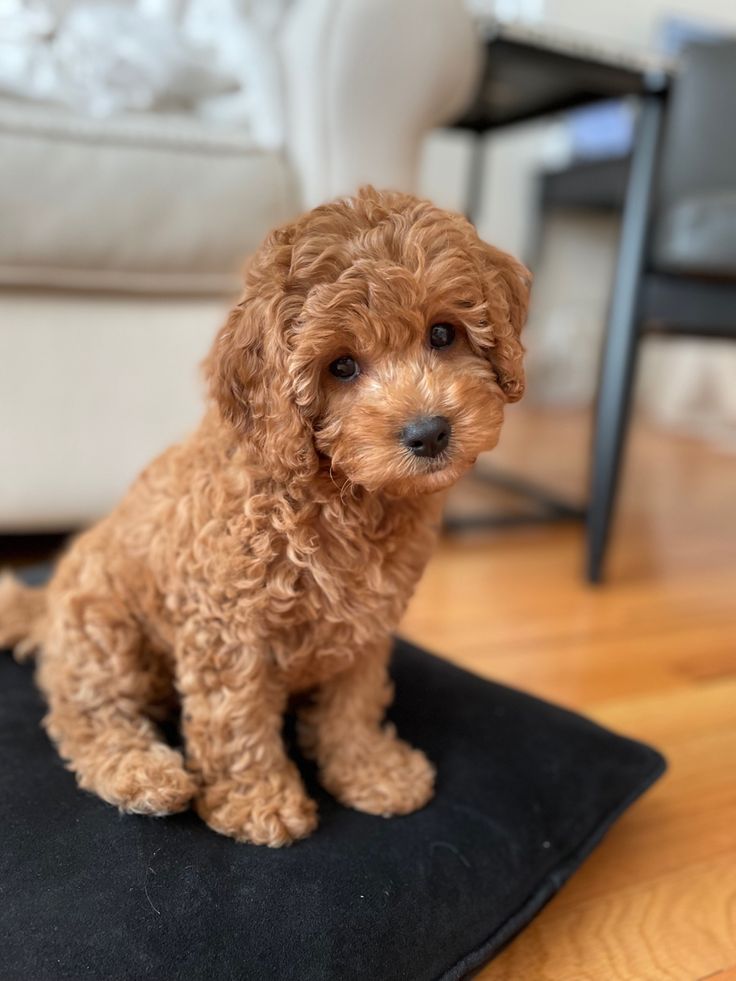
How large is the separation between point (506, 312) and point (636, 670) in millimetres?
1043

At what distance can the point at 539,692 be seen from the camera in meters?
1.65

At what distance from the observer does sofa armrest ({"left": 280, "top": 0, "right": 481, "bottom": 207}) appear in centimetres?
179

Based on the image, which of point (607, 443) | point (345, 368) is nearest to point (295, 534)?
point (345, 368)

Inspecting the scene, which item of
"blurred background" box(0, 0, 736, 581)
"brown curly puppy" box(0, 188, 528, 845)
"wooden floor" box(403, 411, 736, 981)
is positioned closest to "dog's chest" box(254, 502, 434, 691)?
"brown curly puppy" box(0, 188, 528, 845)

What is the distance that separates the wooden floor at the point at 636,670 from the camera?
105 centimetres

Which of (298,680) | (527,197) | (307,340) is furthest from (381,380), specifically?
(527,197)

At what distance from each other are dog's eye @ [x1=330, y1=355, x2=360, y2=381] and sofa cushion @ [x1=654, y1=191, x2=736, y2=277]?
1284 millimetres

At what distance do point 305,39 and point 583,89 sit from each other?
77 cm

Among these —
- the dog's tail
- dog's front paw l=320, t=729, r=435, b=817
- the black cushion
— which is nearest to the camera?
the black cushion

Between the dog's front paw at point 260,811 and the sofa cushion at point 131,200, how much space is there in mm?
1157

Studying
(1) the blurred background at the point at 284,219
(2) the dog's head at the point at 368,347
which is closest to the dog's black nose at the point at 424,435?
(2) the dog's head at the point at 368,347

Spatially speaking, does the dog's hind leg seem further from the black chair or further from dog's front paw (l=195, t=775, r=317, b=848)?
the black chair

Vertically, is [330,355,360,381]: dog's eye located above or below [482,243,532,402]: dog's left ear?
→ below

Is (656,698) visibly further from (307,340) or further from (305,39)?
(305,39)
